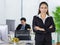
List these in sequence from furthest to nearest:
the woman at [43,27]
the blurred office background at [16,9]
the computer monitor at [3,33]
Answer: the blurred office background at [16,9] → the computer monitor at [3,33] → the woman at [43,27]

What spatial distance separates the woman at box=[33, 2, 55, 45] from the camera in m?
3.42

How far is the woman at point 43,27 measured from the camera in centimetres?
342

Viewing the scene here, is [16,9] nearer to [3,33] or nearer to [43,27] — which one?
[3,33]

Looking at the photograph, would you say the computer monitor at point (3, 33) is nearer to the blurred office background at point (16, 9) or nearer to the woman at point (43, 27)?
the woman at point (43, 27)

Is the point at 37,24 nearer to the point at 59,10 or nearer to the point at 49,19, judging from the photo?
the point at 49,19

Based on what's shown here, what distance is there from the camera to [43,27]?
347cm

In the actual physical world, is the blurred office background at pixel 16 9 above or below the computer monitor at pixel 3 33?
above

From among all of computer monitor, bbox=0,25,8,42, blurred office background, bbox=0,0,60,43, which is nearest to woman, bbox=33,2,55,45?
computer monitor, bbox=0,25,8,42

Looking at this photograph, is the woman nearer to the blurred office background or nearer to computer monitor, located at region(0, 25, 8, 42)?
computer monitor, located at region(0, 25, 8, 42)

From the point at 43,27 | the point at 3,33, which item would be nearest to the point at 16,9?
the point at 3,33

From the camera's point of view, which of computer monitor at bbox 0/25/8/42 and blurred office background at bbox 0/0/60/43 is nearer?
computer monitor at bbox 0/25/8/42

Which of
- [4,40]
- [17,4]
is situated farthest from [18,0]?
[4,40]

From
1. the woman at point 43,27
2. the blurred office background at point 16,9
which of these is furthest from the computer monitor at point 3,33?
the blurred office background at point 16,9

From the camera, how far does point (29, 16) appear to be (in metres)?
8.88
